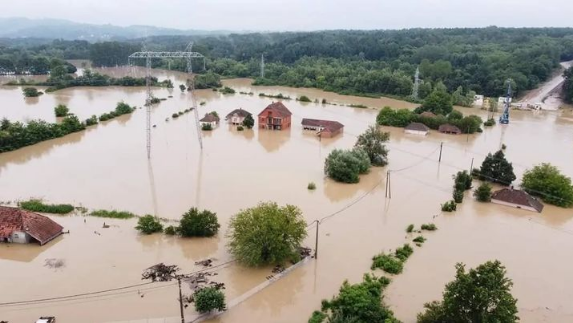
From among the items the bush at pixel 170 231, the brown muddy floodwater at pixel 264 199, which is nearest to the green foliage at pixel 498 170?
the brown muddy floodwater at pixel 264 199

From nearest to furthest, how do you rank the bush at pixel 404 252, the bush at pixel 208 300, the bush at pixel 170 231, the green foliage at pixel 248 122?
the bush at pixel 208 300 < the bush at pixel 404 252 < the bush at pixel 170 231 < the green foliage at pixel 248 122

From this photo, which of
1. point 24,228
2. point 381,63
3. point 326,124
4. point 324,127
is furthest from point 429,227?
point 381,63

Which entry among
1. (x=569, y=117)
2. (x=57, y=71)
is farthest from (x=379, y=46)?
(x=57, y=71)

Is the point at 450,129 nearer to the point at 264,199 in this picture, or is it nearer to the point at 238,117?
the point at 238,117

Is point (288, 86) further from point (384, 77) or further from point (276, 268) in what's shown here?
point (276, 268)

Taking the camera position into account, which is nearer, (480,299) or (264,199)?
(480,299)

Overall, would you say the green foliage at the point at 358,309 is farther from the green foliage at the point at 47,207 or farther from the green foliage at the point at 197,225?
the green foliage at the point at 47,207
